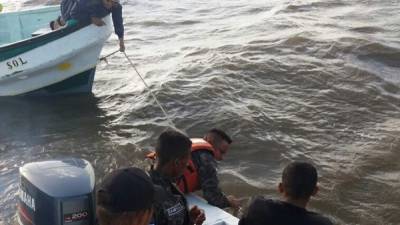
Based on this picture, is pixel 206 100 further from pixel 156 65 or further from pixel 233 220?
pixel 233 220

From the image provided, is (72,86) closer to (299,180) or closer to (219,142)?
(219,142)

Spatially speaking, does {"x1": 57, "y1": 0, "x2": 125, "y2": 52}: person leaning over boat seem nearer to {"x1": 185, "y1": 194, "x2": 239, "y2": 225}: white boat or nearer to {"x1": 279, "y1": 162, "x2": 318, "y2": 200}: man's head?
{"x1": 185, "y1": 194, "x2": 239, "y2": 225}: white boat

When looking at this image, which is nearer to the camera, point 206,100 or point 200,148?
point 200,148

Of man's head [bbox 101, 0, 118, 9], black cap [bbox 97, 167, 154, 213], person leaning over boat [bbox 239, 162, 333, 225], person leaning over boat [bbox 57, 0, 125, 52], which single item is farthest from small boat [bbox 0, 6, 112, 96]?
black cap [bbox 97, 167, 154, 213]

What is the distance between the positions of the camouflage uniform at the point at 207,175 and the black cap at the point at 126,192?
5.92ft

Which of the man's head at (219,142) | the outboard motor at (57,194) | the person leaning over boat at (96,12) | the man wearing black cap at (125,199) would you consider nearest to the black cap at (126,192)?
the man wearing black cap at (125,199)

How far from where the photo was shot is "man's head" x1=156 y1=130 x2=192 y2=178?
10.7 feet

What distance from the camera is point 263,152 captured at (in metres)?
6.70

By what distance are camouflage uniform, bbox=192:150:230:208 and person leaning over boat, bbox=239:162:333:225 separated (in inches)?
35.0

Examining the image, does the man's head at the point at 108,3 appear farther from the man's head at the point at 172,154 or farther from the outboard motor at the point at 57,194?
the outboard motor at the point at 57,194

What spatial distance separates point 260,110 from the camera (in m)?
7.86

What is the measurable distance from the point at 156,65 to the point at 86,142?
12.3 feet

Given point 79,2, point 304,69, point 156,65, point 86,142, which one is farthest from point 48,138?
point 304,69

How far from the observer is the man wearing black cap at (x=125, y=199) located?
2.14m
